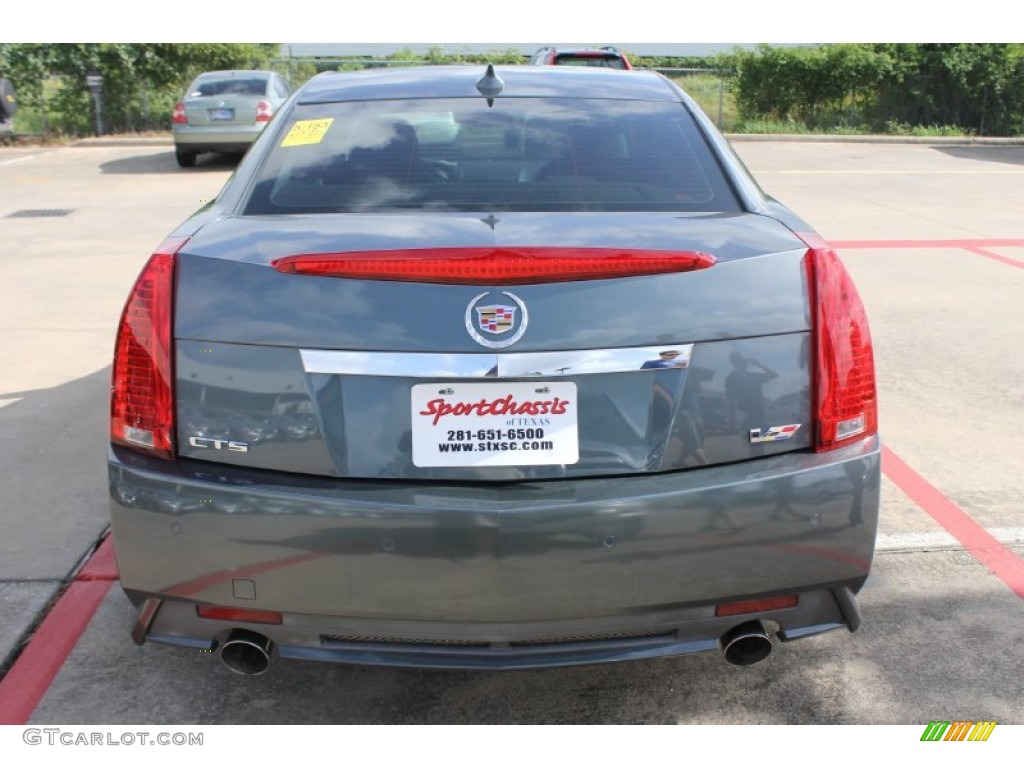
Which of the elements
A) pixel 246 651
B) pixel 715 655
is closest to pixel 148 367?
pixel 246 651

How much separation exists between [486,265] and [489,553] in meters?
0.64

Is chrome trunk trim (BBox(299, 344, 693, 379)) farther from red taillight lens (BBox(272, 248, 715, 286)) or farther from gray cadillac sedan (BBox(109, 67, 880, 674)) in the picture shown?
red taillight lens (BBox(272, 248, 715, 286))

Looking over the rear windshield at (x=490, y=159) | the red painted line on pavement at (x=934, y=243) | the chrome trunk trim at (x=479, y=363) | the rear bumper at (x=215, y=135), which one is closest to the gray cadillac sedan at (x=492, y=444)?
the chrome trunk trim at (x=479, y=363)

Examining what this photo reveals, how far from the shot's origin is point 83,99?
21406 millimetres

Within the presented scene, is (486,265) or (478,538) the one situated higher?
(486,265)

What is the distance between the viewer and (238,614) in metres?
2.60

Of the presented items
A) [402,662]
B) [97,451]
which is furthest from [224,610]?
[97,451]

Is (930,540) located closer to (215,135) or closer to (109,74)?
(215,135)

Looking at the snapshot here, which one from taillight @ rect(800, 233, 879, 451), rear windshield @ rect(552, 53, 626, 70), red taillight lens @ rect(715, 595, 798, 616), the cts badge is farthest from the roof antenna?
rear windshield @ rect(552, 53, 626, 70)

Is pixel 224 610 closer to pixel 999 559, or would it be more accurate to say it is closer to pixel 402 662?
pixel 402 662

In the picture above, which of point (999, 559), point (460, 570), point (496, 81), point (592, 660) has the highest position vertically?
point (496, 81)

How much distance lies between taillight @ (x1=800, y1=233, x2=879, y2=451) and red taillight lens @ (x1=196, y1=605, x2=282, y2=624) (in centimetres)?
134

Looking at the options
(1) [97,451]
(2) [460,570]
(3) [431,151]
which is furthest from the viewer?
(1) [97,451]

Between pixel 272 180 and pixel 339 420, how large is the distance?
3.36ft
